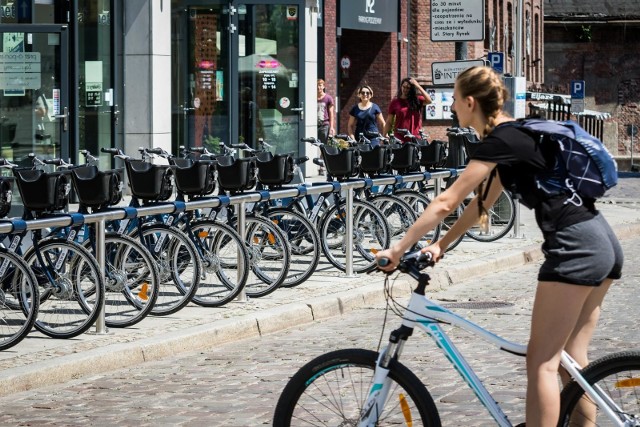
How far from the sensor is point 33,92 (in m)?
18.5

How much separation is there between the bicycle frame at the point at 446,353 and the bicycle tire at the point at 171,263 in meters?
5.63

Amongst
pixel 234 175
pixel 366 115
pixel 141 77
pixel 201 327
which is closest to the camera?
pixel 201 327

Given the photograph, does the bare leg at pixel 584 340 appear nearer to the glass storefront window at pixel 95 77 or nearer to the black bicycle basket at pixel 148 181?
the black bicycle basket at pixel 148 181

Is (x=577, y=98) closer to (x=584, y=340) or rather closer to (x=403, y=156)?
(x=403, y=156)

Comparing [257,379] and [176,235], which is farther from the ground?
[176,235]

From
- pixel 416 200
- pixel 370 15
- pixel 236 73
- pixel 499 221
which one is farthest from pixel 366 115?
pixel 370 15

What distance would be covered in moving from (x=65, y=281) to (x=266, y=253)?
249 centimetres

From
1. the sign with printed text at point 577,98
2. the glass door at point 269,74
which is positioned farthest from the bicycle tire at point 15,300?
the sign with printed text at point 577,98

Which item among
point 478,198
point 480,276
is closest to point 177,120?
point 480,276

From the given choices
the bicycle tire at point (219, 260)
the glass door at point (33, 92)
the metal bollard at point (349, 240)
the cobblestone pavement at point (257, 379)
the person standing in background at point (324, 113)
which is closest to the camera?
the cobblestone pavement at point (257, 379)

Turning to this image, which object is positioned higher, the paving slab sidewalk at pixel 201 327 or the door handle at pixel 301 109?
the door handle at pixel 301 109

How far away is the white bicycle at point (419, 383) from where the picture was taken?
4.84 m

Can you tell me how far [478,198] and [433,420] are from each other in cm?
80

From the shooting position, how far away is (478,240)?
16.5 meters
